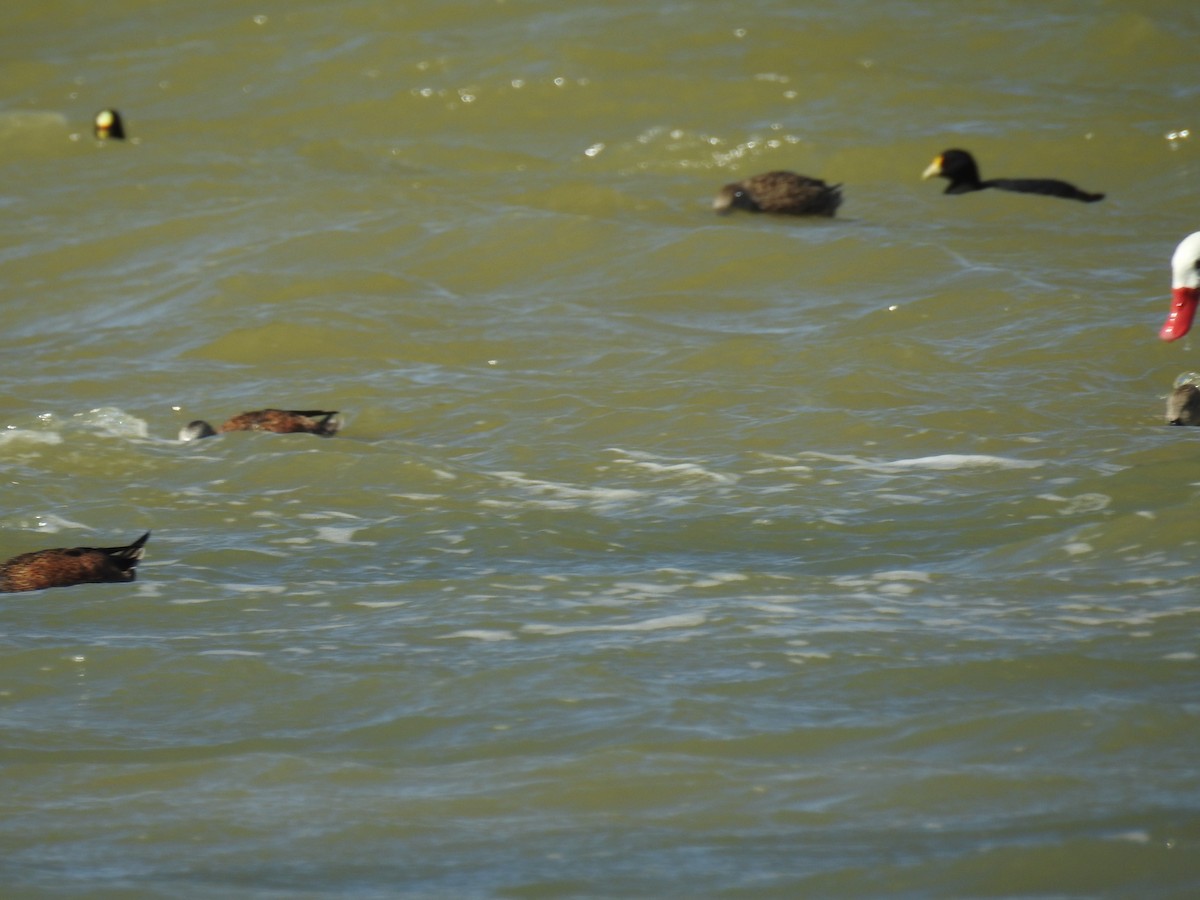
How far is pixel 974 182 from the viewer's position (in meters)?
15.7

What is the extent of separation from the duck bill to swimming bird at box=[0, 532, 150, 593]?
19.8 ft

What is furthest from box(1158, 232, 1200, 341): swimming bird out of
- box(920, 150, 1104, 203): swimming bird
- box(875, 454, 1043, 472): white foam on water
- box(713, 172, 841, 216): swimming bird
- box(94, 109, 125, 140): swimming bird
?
box(94, 109, 125, 140): swimming bird

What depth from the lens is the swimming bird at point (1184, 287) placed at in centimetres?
988

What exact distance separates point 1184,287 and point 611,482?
365 cm

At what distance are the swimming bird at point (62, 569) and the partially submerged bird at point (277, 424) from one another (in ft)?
8.43

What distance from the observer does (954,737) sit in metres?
5.15

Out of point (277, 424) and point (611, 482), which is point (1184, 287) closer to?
point (611, 482)

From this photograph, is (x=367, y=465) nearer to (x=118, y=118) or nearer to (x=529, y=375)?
(x=529, y=375)

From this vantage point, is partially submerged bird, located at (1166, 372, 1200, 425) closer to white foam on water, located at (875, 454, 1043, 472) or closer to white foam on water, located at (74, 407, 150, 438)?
white foam on water, located at (875, 454, 1043, 472)

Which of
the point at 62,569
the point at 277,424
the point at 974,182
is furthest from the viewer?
the point at 974,182

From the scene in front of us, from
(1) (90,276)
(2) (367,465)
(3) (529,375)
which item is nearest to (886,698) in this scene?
(2) (367,465)

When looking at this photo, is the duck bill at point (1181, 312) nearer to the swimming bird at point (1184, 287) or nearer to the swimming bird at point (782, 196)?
the swimming bird at point (1184, 287)

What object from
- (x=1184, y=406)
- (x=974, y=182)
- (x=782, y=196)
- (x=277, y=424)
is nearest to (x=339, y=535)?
(x=277, y=424)

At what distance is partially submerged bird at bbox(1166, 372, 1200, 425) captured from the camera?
365 inches
